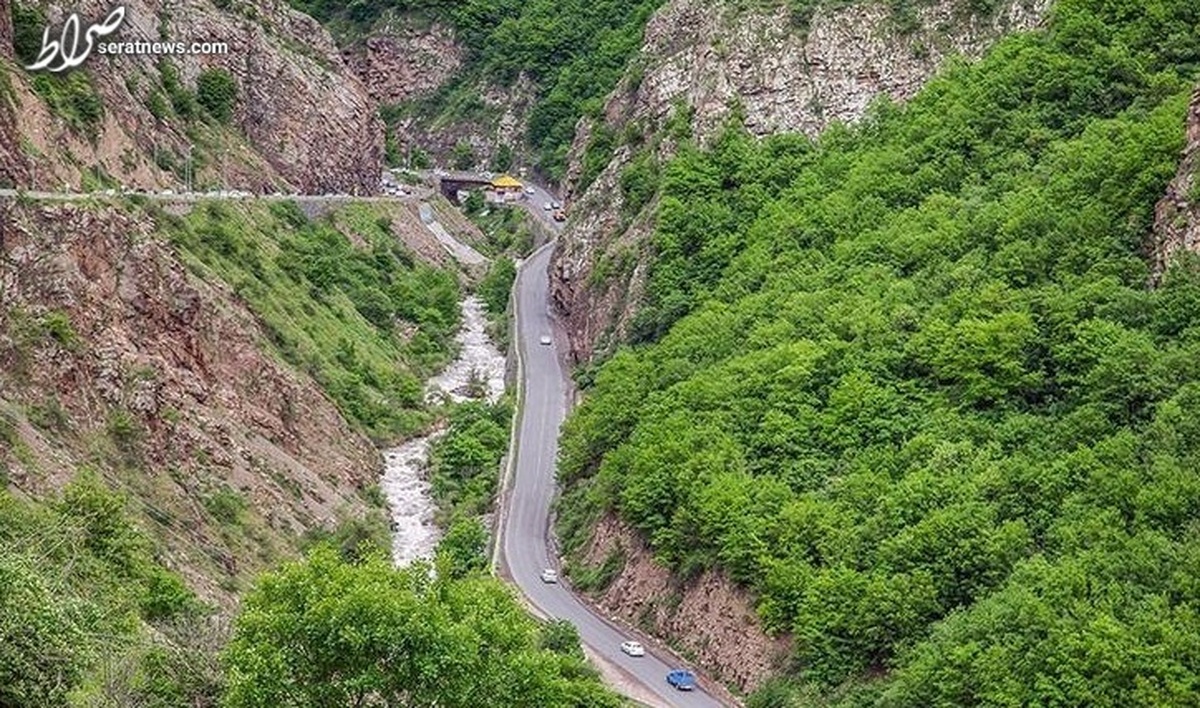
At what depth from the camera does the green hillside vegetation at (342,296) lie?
92.8m

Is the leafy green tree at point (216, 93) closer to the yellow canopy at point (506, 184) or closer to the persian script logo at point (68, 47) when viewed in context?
the persian script logo at point (68, 47)

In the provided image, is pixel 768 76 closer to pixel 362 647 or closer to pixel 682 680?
pixel 682 680

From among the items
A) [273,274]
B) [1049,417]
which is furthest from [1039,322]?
[273,274]

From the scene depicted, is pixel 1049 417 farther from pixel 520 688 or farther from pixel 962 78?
pixel 962 78

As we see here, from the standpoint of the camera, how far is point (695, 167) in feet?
322

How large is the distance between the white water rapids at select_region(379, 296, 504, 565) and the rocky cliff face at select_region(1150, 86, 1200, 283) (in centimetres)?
3435

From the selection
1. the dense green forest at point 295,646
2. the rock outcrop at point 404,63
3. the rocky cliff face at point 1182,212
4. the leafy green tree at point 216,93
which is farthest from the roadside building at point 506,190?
the dense green forest at point 295,646

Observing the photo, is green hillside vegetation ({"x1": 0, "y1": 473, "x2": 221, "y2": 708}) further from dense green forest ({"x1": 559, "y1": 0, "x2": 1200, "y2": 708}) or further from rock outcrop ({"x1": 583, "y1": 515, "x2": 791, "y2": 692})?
dense green forest ({"x1": 559, "y1": 0, "x2": 1200, "y2": 708})

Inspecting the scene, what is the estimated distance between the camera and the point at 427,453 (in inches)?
3794

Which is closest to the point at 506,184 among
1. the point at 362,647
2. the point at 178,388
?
the point at 178,388

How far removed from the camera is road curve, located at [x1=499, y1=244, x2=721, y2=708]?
67812 mm

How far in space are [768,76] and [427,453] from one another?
30.8 metres

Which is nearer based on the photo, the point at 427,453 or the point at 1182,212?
the point at 1182,212

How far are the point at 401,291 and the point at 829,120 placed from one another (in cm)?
3524
